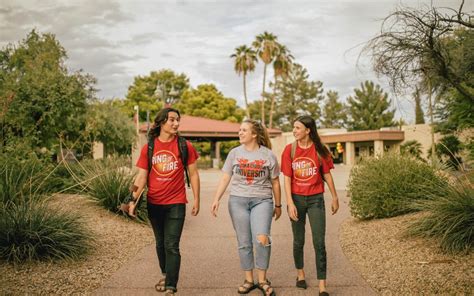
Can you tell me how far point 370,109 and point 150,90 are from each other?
32.5 metres

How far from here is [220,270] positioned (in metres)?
6.05

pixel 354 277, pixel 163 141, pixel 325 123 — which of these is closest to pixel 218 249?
pixel 354 277

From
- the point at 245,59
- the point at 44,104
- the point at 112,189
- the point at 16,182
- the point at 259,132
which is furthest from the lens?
the point at 245,59

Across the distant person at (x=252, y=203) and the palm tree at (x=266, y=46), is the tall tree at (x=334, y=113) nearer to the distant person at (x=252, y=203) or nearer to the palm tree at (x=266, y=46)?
the palm tree at (x=266, y=46)

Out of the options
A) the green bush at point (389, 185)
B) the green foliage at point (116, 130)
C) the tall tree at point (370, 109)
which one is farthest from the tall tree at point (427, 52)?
the tall tree at point (370, 109)

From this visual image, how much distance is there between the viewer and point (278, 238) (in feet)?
27.5

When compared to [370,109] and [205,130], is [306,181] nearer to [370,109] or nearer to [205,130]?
[205,130]

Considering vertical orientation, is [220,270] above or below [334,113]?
below

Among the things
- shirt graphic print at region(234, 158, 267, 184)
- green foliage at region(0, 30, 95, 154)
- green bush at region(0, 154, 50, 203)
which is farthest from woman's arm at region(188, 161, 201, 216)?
green foliage at region(0, 30, 95, 154)

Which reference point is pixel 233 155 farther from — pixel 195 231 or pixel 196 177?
pixel 195 231

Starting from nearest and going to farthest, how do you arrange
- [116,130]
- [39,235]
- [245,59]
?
[39,235], [116,130], [245,59]

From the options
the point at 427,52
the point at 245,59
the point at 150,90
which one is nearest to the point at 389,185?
the point at 427,52

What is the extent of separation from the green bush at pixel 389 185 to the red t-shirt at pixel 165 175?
15.9 ft

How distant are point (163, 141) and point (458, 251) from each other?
373cm
